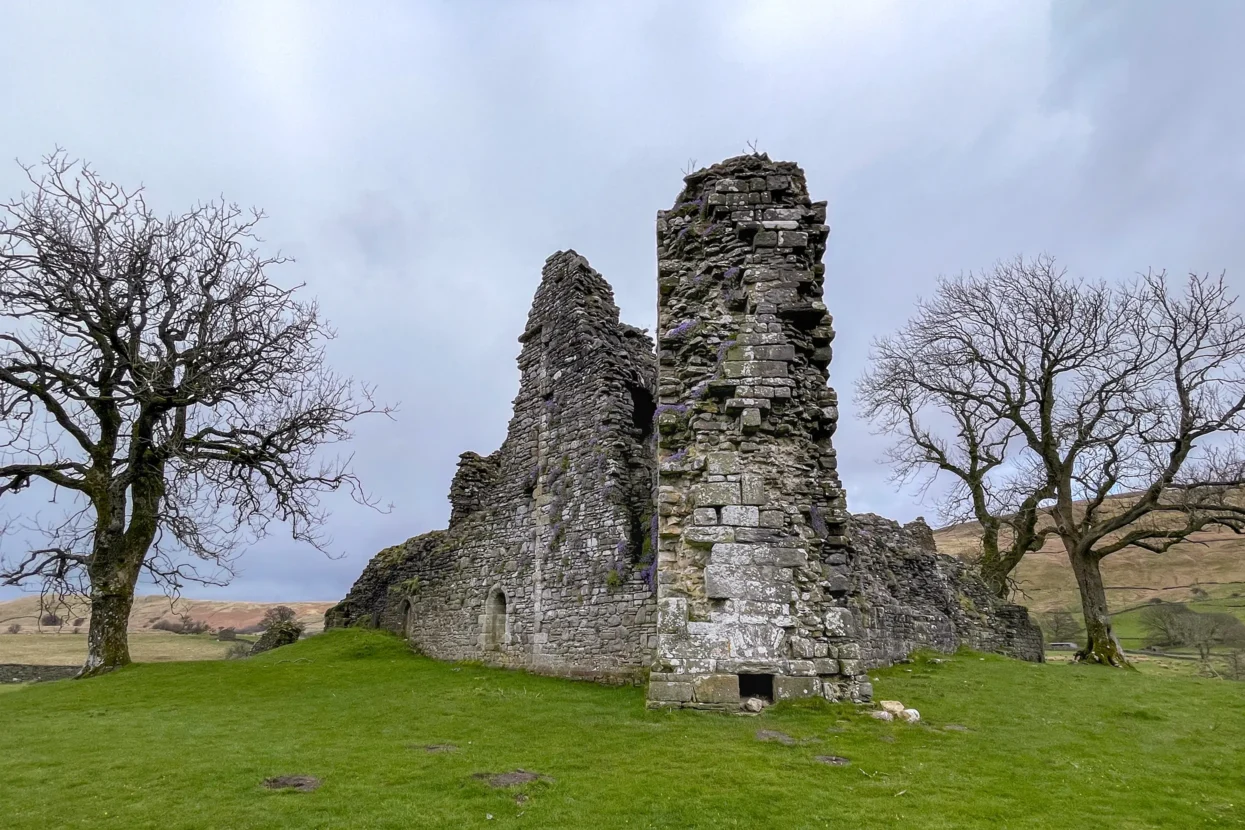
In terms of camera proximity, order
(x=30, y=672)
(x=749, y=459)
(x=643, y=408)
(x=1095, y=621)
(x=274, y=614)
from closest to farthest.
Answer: (x=749, y=459) < (x=643, y=408) < (x=1095, y=621) < (x=30, y=672) < (x=274, y=614)

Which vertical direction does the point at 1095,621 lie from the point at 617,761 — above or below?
above

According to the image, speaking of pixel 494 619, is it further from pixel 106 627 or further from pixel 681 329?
pixel 681 329

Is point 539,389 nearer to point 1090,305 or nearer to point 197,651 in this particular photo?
point 1090,305

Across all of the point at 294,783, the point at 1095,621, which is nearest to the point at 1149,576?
the point at 1095,621

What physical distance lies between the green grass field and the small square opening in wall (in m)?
0.39

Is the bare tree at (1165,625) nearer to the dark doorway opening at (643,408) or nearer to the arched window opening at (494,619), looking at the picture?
the dark doorway opening at (643,408)

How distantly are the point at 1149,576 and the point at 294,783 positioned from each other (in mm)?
66718

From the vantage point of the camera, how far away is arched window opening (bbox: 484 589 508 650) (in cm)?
1848

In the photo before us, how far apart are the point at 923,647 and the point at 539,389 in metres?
13.1

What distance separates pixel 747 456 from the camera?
966cm

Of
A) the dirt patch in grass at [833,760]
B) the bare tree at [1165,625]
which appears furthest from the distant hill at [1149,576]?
the dirt patch in grass at [833,760]

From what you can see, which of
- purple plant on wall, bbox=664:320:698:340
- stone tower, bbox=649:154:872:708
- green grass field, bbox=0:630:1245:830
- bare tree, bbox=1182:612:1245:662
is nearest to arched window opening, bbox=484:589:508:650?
green grass field, bbox=0:630:1245:830

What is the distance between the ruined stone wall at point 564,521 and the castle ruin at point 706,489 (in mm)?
57

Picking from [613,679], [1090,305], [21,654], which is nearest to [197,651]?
[21,654]
